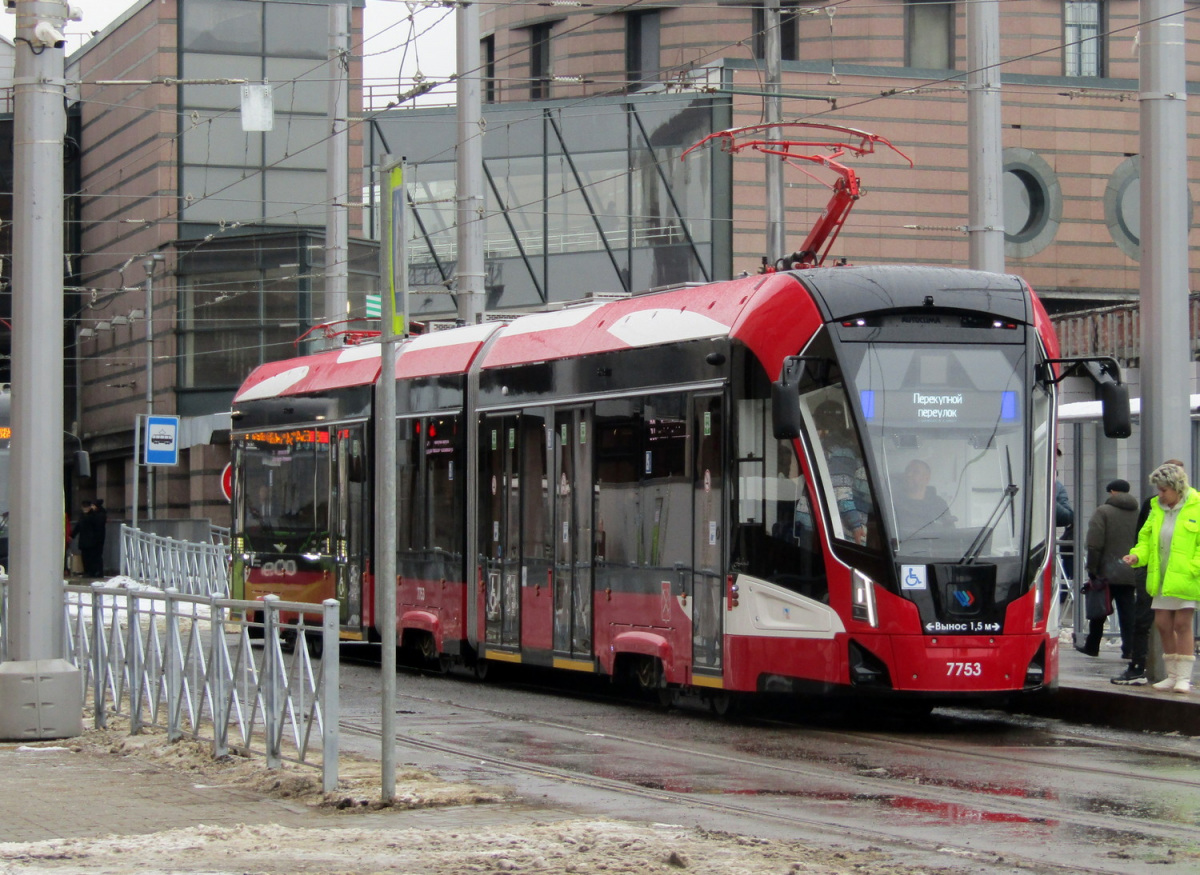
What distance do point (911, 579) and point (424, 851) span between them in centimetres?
528

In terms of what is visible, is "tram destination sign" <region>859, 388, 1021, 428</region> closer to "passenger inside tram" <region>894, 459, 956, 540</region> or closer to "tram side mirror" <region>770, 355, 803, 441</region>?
"passenger inside tram" <region>894, 459, 956, 540</region>

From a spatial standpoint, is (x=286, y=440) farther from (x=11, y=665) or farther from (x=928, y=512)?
(x=928, y=512)

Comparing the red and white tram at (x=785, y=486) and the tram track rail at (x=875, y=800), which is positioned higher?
the red and white tram at (x=785, y=486)

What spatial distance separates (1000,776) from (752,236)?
28.4 m

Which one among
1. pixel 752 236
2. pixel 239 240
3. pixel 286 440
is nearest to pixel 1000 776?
pixel 286 440

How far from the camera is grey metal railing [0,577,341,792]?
10.2 metres

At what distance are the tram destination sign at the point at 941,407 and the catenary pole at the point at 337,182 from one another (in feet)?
50.3

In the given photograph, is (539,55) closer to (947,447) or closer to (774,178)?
(774,178)

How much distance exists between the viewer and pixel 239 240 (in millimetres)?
42281

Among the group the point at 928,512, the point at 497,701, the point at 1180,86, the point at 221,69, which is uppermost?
the point at 221,69

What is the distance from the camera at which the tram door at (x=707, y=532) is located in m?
13.5

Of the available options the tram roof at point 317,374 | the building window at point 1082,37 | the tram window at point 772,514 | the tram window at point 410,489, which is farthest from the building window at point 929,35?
the tram window at point 772,514

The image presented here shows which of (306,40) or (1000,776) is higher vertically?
(306,40)

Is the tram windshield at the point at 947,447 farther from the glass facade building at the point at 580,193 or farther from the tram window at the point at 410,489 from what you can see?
the glass facade building at the point at 580,193
